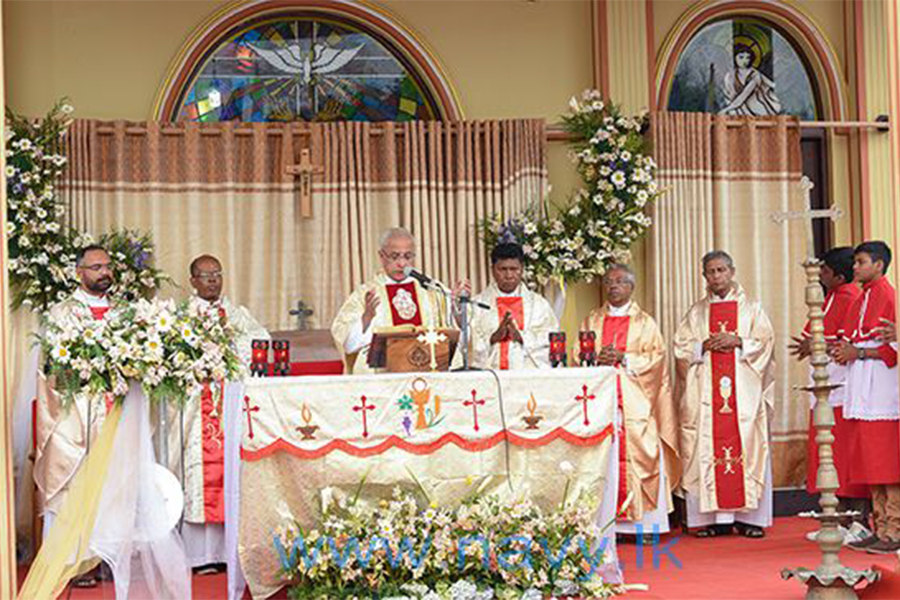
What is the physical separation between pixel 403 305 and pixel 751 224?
3.47 metres

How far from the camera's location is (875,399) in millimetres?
9156

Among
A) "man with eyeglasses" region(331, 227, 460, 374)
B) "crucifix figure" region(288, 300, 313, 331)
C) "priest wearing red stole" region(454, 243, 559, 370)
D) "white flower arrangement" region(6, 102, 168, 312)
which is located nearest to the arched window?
"white flower arrangement" region(6, 102, 168, 312)

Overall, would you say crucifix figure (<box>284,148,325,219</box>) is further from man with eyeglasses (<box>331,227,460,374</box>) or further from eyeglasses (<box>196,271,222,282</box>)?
man with eyeglasses (<box>331,227,460,374</box>)

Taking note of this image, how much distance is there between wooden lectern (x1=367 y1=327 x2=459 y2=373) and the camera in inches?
313

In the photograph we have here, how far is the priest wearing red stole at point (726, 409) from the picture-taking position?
1009 cm

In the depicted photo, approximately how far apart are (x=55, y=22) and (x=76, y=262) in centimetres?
208

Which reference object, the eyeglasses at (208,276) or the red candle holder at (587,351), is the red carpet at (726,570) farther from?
the eyeglasses at (208,276)

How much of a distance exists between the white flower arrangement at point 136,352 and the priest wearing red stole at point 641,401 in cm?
347

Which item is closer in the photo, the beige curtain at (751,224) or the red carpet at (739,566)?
the red carpet at (739,566)

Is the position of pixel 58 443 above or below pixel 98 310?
below

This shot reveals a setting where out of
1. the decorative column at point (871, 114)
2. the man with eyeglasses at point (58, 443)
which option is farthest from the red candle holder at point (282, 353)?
the decorative column at point (871, 114)

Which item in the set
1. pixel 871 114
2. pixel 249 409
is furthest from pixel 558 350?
pixel 871 114

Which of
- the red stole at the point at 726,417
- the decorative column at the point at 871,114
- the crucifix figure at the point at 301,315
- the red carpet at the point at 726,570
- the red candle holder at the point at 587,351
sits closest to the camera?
the red carpet at the point at 726,570

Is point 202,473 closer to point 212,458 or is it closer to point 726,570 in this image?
point 212,458
